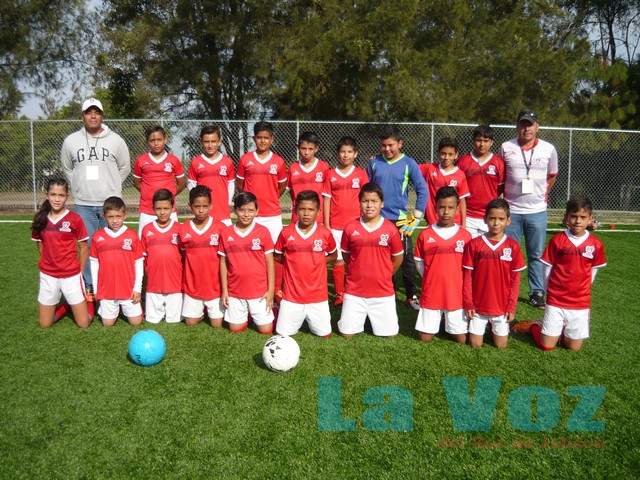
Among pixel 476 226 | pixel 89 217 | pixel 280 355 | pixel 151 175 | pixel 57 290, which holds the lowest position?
pixel 280 355

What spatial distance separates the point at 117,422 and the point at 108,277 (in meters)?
2.21

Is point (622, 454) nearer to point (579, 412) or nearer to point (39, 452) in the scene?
point (579, 412)

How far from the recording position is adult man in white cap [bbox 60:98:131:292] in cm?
552

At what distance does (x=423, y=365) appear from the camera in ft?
13.6

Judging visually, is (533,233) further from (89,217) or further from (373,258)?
(89,217)

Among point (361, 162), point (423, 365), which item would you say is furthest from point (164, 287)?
point (361, 162)

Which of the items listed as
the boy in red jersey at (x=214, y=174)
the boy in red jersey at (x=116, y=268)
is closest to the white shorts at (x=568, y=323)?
the boy in red jersey at (x=214, y=174)

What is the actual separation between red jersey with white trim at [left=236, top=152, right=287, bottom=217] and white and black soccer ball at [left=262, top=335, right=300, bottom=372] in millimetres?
2239

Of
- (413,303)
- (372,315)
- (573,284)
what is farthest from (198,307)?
(573,284)

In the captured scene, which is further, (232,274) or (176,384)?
(232,274)

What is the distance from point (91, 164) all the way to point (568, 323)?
203 inches

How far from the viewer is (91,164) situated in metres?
5.54

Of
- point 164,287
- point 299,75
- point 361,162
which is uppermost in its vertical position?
point 299,75

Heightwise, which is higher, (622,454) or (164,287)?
(164,287)
